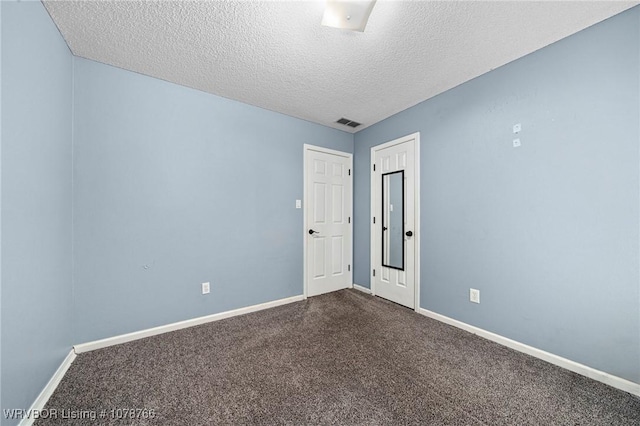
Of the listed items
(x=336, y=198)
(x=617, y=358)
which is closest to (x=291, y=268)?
(x=336, y=198)

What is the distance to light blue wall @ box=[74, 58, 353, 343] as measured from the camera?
205cm

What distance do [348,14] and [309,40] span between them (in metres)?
0.41

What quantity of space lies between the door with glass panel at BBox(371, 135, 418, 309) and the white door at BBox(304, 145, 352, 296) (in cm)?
47

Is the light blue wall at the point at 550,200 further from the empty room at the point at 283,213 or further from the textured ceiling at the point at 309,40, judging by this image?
the textured ceiling at the point at 309,40

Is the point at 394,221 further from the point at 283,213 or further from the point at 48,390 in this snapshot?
the point at 48,390

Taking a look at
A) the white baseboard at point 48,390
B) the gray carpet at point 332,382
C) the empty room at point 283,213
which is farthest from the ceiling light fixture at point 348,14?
the white baseboard at point 48,390

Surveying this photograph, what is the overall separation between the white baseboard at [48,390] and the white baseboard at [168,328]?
0.12 metres

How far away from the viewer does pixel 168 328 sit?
237 cm

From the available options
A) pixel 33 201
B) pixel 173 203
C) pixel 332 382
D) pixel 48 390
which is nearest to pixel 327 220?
pixel 173 203

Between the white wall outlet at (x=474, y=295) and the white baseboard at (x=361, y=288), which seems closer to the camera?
the white wall outlet at (x=474, y=295)

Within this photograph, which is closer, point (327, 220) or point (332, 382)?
point (332, 382)

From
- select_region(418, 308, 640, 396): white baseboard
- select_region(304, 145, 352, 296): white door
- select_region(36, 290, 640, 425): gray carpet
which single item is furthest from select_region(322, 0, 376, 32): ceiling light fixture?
select_region(418, 308, 640, 396): white baseboard

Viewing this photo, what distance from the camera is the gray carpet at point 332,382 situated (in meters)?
1.37

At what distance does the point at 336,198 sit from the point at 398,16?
2.37 meters
